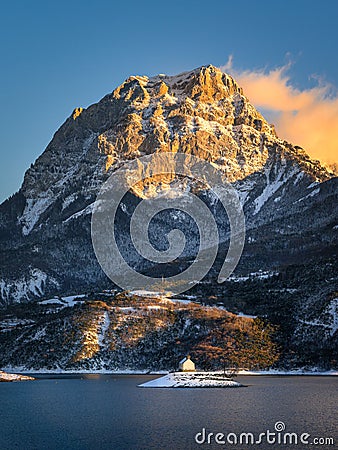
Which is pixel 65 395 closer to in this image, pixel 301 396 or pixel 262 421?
pixel 301 396

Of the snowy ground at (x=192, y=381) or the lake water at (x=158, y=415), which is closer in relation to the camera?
the lake water at (x=158, y=415)

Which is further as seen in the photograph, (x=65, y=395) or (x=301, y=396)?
(x=65, y=395)

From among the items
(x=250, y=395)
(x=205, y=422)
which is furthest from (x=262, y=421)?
(x=250, y=395)

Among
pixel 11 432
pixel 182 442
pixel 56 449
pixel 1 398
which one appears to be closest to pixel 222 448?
pixel 182 442

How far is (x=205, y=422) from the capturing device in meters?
108

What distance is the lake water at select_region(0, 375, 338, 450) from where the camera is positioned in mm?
93312

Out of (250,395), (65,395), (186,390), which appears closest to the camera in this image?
(250,395)

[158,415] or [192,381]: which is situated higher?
[192,381]

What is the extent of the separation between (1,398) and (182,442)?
83.7 meters

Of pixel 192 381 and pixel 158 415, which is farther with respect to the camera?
pixel 192 381

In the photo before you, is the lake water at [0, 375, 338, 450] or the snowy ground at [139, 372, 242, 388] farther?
the snowy ground at [139, 372, 242, 388]

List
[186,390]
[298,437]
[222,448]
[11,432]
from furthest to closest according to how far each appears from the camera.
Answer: [186,390] < [11,432] < [298,437] < [222,448]

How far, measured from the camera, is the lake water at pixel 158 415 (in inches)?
3674

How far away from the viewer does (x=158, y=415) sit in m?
118
